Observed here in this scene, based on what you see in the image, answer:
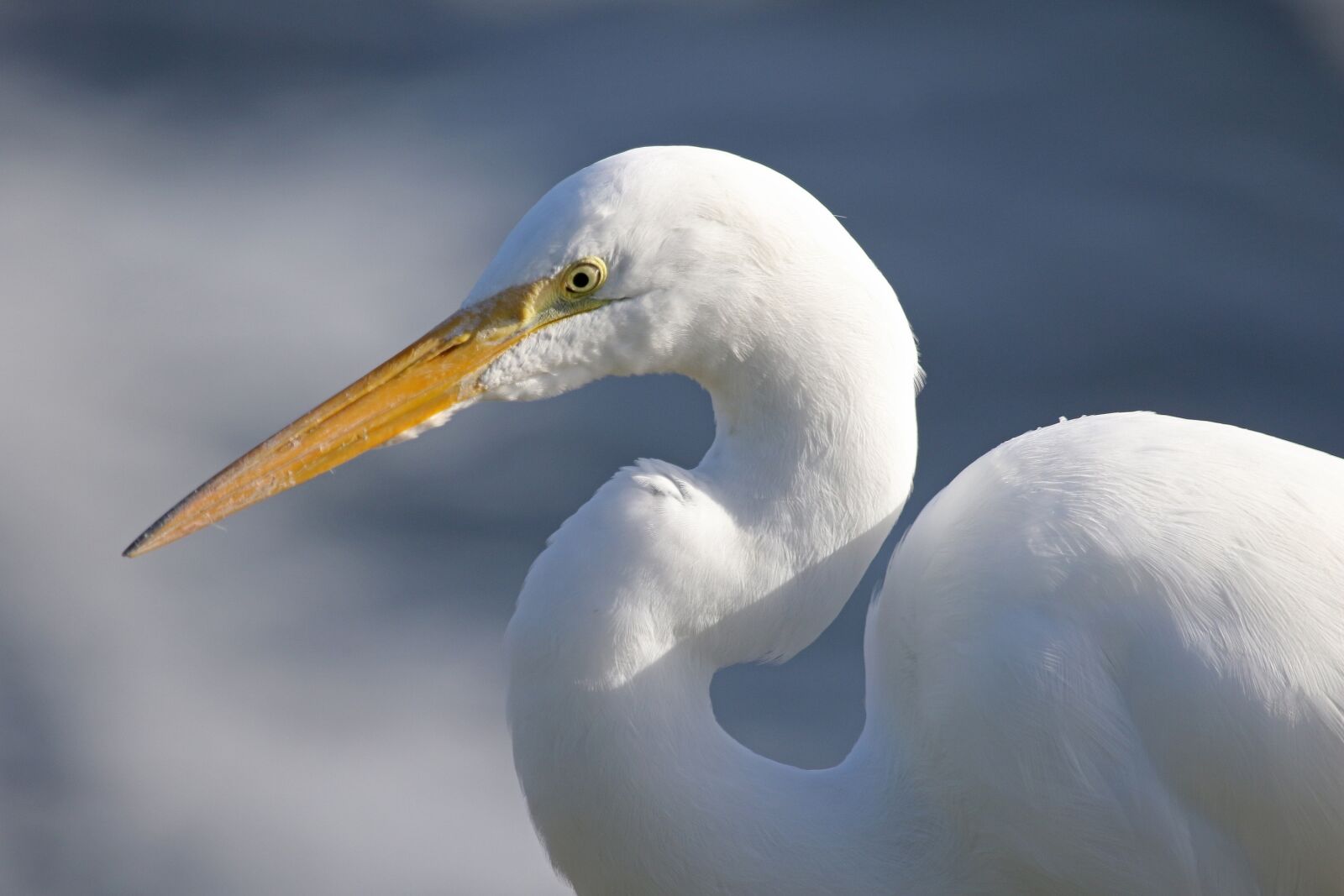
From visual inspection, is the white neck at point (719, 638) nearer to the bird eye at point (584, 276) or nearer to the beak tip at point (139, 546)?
the bird eye at point (584, 276)

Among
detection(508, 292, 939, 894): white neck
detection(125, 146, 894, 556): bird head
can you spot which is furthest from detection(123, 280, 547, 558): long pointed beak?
detection(508, 292, 939, 894): white neck

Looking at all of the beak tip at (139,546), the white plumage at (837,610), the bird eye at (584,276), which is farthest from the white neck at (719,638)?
the beak tip at (139,546)

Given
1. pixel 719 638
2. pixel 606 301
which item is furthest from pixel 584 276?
pixel 719 638

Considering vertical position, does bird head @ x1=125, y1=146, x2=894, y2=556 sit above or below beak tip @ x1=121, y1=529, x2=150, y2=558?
above

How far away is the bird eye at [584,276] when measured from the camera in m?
1.65

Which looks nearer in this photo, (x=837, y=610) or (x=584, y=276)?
(x=584, y=276)

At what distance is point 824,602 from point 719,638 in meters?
0.13

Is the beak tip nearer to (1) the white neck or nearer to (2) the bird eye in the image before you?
(1) the white neck

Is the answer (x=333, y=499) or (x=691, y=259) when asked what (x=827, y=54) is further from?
(x=691, y=259)

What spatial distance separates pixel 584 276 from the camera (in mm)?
1663

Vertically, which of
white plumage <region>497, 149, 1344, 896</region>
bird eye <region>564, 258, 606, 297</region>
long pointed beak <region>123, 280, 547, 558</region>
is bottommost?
white plumage <region>497, 149, 1344, 896</region>

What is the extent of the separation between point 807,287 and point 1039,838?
717 mm

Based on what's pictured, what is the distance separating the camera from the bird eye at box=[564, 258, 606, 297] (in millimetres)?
1649

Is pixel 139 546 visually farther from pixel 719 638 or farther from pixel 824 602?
pixel 824 602
